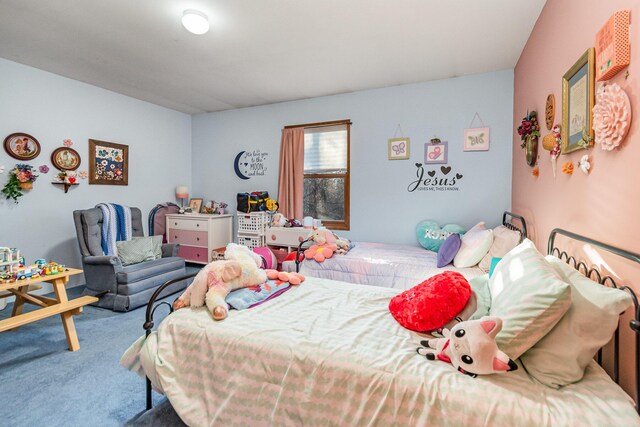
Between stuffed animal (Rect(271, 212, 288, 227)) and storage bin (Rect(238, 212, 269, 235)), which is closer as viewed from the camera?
stuffed animal (Rect(271, 212, 288, 227))

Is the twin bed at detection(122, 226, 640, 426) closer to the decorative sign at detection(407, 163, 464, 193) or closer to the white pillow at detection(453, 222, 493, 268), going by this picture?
the white pillow at detection(453, 222, 493, 268)

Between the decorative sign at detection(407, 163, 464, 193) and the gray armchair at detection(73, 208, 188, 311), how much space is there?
325cm

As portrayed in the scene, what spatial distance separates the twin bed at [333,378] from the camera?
3.36 ft

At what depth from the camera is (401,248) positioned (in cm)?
370

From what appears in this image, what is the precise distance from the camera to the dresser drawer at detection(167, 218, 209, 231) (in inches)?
186

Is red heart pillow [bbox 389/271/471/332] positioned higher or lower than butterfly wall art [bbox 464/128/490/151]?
lower

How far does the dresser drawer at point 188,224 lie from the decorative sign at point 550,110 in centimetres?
425

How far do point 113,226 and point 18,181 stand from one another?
3.36 feet

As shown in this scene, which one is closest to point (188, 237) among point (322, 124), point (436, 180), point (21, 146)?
point (21, 146)

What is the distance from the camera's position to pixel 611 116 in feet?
4.07

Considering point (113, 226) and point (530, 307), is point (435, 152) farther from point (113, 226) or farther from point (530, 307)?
point (113, 226)

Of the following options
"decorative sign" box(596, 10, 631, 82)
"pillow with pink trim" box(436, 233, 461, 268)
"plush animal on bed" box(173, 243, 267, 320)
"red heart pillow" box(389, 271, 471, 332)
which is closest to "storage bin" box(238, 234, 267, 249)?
"plush animal on bed" box(173, 243, 267, 320)

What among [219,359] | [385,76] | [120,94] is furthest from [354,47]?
[120,94]

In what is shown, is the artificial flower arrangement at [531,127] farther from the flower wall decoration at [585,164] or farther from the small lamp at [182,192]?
the small lamp at [182,192]
